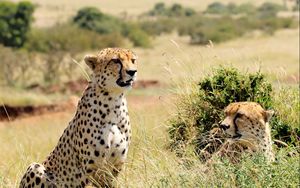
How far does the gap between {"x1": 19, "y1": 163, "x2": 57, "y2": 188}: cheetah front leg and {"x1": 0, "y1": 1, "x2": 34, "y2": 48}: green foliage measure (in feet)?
115

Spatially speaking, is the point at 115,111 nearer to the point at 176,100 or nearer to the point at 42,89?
the point at 176,100

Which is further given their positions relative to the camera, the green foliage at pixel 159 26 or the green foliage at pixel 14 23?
the green foliage at pixel 159 26

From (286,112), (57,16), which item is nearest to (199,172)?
(286,112)

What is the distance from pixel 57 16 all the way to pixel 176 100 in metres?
56.8

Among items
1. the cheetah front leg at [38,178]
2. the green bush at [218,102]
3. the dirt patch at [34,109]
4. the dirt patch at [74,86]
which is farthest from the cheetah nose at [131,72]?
the dirt patch at [74,86]

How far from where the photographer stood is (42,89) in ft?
94.8

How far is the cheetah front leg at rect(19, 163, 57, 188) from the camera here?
276 inches

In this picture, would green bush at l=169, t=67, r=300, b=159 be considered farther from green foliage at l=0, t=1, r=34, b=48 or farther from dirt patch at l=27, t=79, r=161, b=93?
green foliage at l=0, t=1, r=34, b=48

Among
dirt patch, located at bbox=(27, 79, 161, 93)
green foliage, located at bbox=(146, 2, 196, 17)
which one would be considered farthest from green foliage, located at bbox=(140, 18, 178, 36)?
dirt patch, located at bbox=(27, 79, 161, 93)

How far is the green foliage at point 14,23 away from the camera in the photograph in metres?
42.0

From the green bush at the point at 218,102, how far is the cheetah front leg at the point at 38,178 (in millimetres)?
1507

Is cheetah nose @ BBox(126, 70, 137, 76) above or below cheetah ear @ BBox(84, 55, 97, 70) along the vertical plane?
below

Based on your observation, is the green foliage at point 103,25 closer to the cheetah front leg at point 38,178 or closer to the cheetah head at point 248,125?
the cheetah front leg at point 38,178

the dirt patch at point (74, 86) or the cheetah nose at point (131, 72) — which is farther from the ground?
the cheetah nose at point (131, 72)
